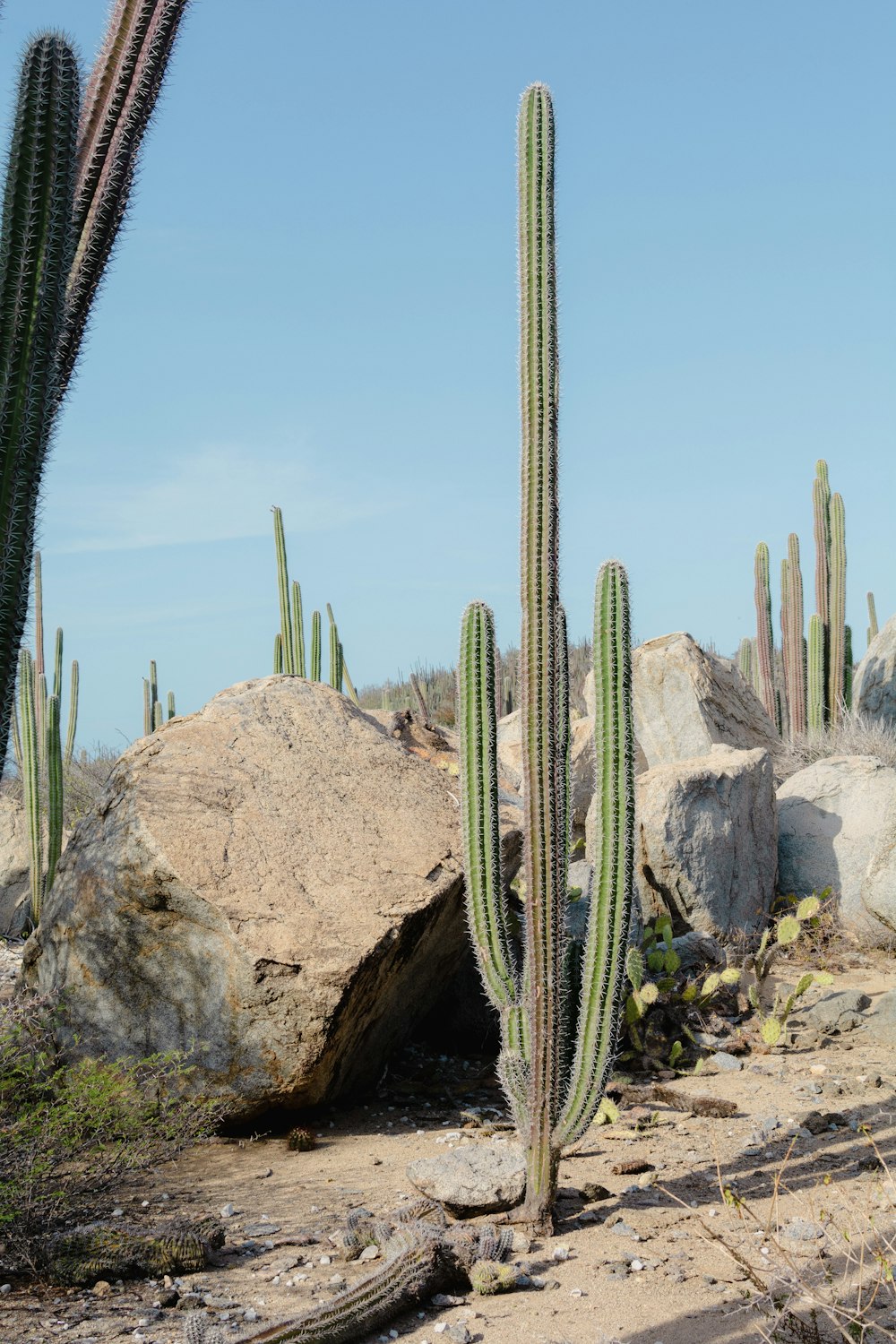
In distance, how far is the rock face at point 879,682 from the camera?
1312 cm

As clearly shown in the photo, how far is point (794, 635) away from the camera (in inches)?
530

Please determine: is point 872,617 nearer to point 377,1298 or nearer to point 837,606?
point 837,606

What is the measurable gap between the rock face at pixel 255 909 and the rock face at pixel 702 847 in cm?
206

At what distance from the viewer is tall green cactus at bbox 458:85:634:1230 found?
14.0 feet

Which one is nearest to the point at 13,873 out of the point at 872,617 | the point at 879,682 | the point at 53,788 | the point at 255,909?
the point at 53,788

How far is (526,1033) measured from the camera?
4293 millimetres

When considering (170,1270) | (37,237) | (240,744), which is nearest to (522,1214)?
(170,1270)

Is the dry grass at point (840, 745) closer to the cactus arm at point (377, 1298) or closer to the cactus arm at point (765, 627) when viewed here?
the cactus arm at point (765, 627)

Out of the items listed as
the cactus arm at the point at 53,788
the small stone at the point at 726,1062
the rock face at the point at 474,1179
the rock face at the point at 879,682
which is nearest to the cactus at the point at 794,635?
the rock face at the point at 879,682

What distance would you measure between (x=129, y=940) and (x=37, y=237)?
10.2ft

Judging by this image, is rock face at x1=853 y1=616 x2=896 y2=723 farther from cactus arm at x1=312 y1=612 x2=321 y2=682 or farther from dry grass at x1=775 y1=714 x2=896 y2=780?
cactus arm at x1=312 y1=612 x2=321 y2=682

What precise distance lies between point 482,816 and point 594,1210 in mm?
1542

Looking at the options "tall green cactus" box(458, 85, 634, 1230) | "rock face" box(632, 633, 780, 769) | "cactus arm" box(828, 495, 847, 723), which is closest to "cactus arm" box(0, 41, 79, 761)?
"tall green cactus" box(458, 85, 634, 1230)

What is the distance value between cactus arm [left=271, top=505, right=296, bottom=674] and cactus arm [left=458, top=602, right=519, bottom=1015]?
24.4 feet
